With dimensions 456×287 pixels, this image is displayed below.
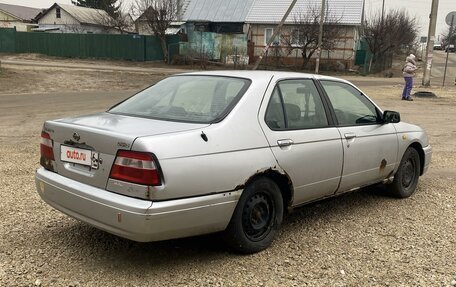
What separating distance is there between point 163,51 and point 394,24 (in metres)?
21.0

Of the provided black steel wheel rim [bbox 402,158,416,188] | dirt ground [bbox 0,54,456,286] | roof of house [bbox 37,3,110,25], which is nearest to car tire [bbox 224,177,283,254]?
dirt ground [bbox 0,54,456,286]

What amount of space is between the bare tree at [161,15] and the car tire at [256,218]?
35.6 m

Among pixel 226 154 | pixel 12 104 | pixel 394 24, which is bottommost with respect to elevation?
pixel 12 104

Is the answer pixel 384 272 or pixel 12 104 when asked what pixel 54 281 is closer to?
pixel 384 272

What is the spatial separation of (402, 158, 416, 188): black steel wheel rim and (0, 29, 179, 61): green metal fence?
35459 millimetres

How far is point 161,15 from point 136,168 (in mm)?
36200

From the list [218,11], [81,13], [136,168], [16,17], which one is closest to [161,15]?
→ [218,11]

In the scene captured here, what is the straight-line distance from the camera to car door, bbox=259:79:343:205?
412cm

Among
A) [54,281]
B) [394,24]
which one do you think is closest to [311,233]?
[54,281]

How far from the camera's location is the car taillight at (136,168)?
10.9 ft

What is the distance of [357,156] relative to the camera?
4836mm

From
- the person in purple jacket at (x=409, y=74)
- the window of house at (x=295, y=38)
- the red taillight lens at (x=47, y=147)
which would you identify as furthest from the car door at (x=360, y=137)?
the window of house at (x=295, y=38)

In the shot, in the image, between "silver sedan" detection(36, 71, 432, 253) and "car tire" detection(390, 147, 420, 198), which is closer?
"silver sedan" detection(36, 71, 432, 253)

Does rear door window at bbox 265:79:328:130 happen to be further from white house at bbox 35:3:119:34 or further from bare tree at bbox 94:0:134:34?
white house at bbox 35:3:119:34
